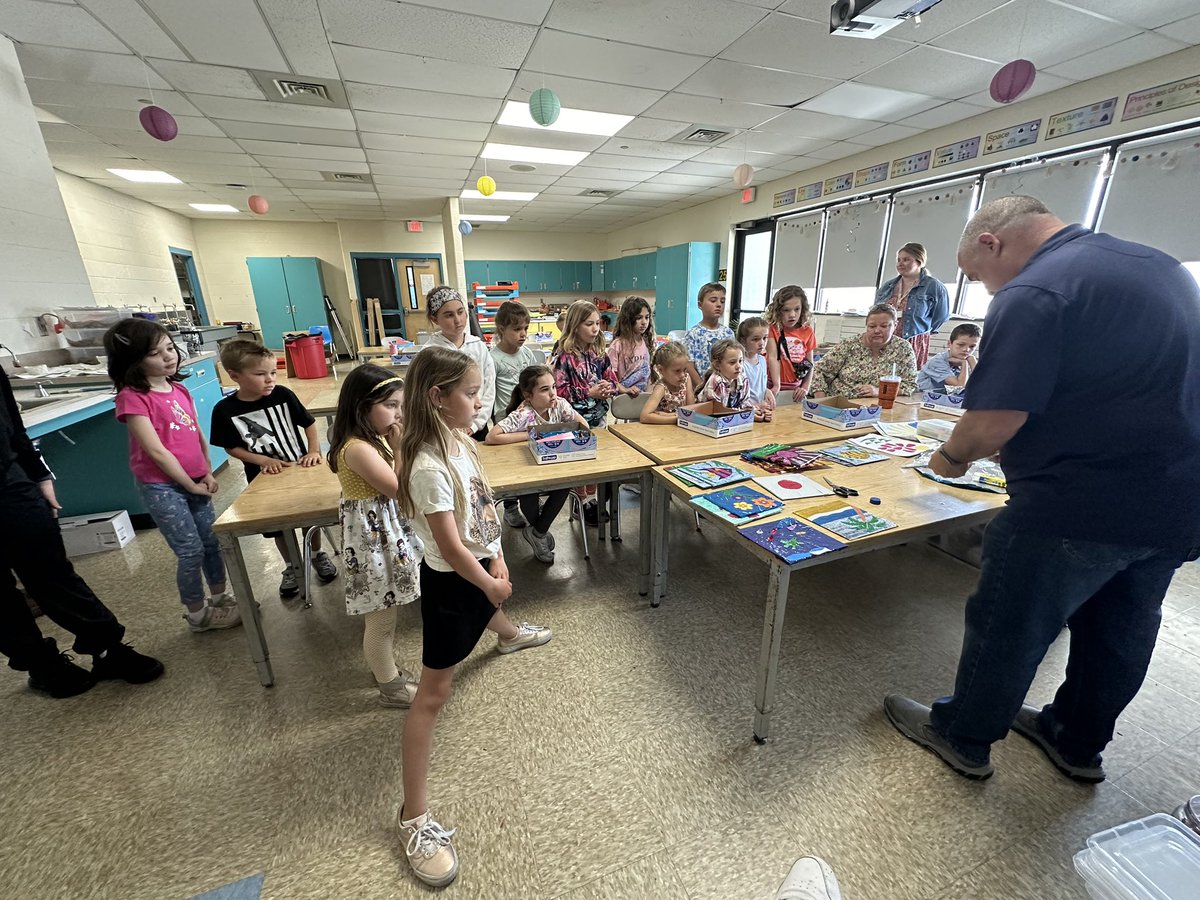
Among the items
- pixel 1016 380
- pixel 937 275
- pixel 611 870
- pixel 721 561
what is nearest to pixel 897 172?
pixel 937 275

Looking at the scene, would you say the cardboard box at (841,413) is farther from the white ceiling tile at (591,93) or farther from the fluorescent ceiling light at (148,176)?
the fluorescent ceiling light at (148,176)

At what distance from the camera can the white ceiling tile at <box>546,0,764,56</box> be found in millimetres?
2553

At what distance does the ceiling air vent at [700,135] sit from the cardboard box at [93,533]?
5.27m

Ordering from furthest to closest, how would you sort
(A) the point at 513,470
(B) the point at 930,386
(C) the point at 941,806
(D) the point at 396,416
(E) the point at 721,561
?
(B) the point at 930,386, (E) the point at 721,561, (A) the point at 513,470, (D) the point at 396,416, (C) the point at 941,806

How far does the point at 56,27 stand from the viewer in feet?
8.79

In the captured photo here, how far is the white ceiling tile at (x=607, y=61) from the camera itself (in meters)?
2.93

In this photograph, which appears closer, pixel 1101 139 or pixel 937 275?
pixel 1101 139

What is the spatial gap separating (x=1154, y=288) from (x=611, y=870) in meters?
1.80

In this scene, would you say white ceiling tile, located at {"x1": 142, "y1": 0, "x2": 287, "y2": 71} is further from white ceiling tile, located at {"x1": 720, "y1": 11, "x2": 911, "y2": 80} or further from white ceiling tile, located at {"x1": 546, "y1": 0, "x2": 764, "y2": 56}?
white ceiling tile, located at {"x1": 720, "y1": 11, "x2": 911, "y2": 80}

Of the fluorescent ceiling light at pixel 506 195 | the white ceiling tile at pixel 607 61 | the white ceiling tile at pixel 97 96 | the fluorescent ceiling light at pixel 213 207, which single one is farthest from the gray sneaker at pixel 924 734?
the fluorescent ceiling light at pixel 213 207

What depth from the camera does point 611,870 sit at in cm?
119

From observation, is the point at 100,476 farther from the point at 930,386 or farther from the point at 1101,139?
the point at 1101,139

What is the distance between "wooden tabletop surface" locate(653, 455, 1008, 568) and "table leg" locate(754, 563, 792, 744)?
7 cm

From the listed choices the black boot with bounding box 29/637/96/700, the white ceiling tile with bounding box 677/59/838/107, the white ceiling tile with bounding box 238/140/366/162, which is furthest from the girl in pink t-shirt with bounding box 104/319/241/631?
the white ceiling tile with bounding box 238/140/366/162
